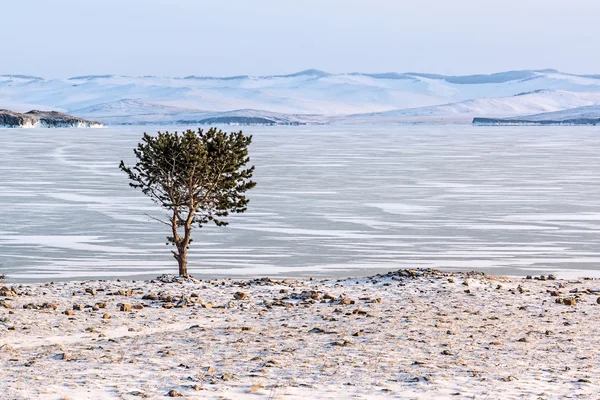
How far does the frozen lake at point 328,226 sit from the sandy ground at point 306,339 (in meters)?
6.31

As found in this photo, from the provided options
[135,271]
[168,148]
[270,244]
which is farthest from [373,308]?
[270,244]

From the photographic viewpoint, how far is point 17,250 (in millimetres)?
28406

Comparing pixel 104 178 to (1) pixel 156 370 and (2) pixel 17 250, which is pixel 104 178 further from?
(1) pixel 156 370

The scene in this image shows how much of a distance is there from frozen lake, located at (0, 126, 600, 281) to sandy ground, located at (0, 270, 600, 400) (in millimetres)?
6311

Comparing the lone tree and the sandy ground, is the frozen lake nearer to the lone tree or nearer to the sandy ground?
the lone tree

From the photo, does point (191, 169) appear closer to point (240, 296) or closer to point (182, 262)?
point (182, 262)

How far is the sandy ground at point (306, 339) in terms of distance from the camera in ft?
36.4

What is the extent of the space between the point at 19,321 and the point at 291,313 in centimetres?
393

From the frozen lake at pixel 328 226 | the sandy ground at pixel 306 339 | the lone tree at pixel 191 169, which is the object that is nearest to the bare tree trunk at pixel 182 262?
the lone tree at pixel 191 169

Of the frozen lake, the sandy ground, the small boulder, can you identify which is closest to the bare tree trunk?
the sandy ground

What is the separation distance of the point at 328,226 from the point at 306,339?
2012 cm

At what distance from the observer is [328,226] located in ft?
112

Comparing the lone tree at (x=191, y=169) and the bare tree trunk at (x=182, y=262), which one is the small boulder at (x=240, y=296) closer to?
the lone tree at (x=191, y=169)

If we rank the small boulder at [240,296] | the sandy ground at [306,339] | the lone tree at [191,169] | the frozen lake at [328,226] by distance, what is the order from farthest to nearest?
the frozen lake at [328,226], the lone tree at [191,169], the small boulder at [240,296], the sandy ground at [306,339]
